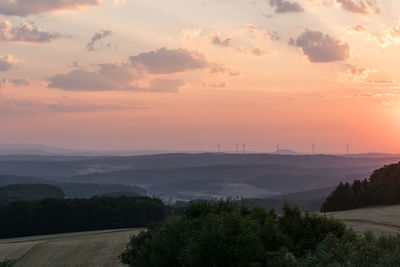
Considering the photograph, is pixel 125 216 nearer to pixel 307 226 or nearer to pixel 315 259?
pixel 307 226

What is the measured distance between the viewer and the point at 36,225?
157 m

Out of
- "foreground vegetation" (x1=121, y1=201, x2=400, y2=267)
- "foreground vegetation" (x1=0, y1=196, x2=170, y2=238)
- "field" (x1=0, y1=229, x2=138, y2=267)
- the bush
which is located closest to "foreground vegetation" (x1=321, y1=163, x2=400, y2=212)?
"foreground vegetation" (x1=0, y1=196, x2=170, y2=238)

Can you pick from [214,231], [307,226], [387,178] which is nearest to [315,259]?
[214,231]

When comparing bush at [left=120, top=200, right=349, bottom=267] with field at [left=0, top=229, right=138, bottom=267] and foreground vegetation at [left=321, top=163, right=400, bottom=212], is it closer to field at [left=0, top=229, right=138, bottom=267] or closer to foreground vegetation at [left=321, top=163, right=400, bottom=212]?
field at [left=0, top=229, right=138, bottom=267]

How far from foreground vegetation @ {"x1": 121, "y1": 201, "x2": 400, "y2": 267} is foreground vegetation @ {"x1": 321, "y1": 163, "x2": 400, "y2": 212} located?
89.2m

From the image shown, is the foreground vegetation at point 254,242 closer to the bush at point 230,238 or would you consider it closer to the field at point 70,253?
the bush at point 230,238

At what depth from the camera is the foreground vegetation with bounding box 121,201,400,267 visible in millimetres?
34688

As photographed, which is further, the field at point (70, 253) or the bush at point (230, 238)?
the field at point (70, 253)

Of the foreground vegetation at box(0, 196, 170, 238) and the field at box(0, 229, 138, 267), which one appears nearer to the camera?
the field at box(0, 229, 138, 267)

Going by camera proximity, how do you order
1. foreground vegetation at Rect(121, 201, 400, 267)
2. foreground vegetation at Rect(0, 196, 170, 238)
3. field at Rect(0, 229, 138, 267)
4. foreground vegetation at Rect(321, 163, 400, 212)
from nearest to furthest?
foreground vegetation at Rect(121, 201, 400, 267) → field at Rect(0, 229, 138, 267) → foreground vegetation at Rect(321, 163, 400, 212) → foreground vegetation at Rect(0, 196, 170, 238)

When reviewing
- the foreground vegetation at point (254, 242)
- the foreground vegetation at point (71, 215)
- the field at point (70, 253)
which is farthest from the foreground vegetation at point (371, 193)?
the foreground vegetation at point (254, 242)

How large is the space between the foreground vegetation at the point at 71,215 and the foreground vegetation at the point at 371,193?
52.4 metres

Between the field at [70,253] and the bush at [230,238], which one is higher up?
the bush at [230,238]

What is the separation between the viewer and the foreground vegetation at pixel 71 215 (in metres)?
155
